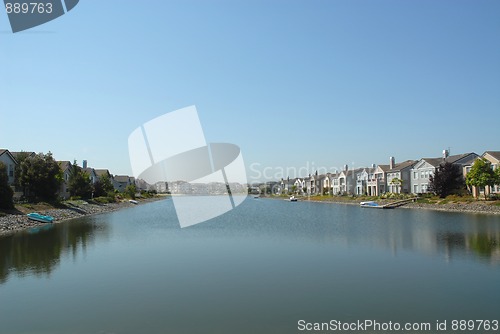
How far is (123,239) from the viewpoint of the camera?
78.4ft

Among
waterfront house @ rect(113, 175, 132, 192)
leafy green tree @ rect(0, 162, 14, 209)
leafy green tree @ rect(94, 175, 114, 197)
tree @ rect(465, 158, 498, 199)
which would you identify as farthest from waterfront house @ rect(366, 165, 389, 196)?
waterfront house @ rect(113, 175, 132, 192)

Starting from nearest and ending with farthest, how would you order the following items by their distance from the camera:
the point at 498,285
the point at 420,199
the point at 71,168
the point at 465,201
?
the point at 498,285 < the point at 465,201 < the point at 420,199 < the point at 71,168

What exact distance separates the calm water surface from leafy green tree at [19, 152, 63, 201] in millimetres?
19916

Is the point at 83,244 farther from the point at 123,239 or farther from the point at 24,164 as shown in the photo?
the point at 24,164

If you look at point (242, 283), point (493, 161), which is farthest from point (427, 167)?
point (242, 283)

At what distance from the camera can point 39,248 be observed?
20.2 metres

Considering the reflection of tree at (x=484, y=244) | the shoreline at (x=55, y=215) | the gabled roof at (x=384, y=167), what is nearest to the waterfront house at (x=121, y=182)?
the shoreline at (x=55, y=215)

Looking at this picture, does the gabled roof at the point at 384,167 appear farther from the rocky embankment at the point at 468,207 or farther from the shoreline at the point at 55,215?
the shoreline at the point at 55,215

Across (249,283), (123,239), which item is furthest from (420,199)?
(249,283)

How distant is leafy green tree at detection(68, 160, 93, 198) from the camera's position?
54.6 m

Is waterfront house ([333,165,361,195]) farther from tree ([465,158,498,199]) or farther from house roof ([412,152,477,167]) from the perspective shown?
tree ([465,158,498,199])

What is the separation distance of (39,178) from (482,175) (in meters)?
45.7

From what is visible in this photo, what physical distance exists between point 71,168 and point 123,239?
4037 cm

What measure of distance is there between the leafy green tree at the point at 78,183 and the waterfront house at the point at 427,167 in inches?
1889
